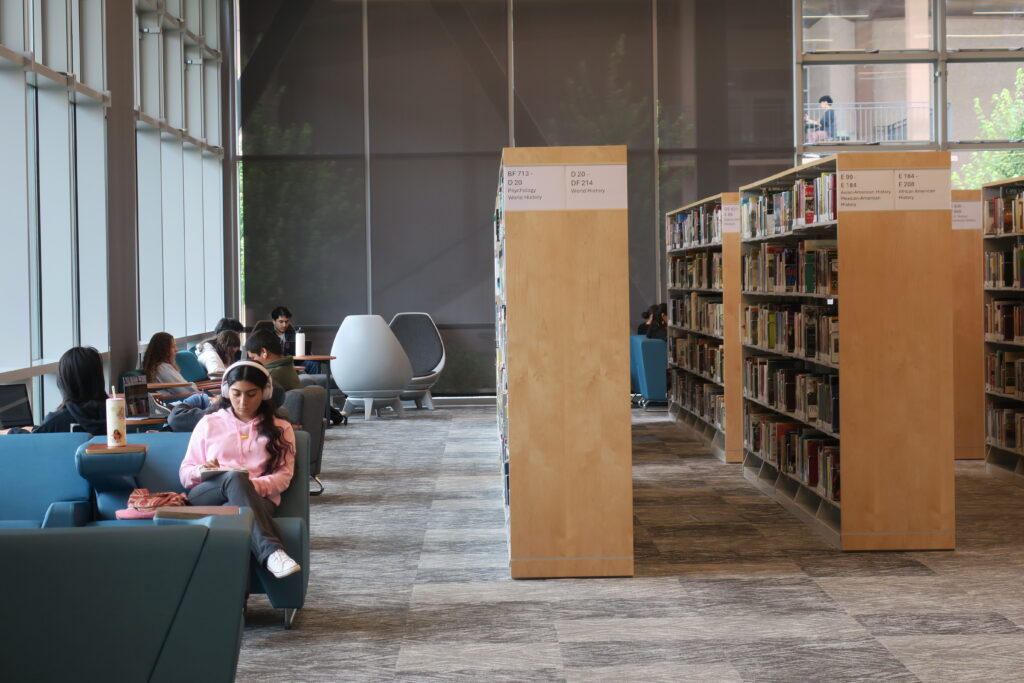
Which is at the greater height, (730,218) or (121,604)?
(730,218)

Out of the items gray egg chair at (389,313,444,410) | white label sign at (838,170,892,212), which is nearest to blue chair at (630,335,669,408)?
gray egg chair at (389,313,444,410)

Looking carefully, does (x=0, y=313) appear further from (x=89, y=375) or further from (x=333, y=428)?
(x=333, y=428)

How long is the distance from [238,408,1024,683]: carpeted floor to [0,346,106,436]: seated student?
1255mm

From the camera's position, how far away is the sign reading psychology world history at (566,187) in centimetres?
529

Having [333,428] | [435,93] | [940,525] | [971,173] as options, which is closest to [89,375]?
[940,525]

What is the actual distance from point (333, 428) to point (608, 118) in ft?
17.3

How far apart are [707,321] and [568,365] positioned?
4857 millimetres

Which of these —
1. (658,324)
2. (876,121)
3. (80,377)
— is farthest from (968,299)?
(80,377)

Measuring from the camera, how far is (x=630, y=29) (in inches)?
549

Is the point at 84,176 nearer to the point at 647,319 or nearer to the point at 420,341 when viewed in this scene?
the point at 420,341

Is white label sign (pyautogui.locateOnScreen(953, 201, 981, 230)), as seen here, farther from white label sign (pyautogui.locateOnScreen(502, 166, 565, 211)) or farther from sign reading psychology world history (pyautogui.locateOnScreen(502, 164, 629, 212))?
white label sign (pyautogui.locateOnScreen(502, 166, 565, 211))

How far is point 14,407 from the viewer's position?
6074mm

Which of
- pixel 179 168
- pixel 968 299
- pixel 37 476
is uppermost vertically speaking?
pixel 179 168

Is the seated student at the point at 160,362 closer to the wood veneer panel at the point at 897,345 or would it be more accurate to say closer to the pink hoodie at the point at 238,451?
the pink hoodie at the point at 238,451
